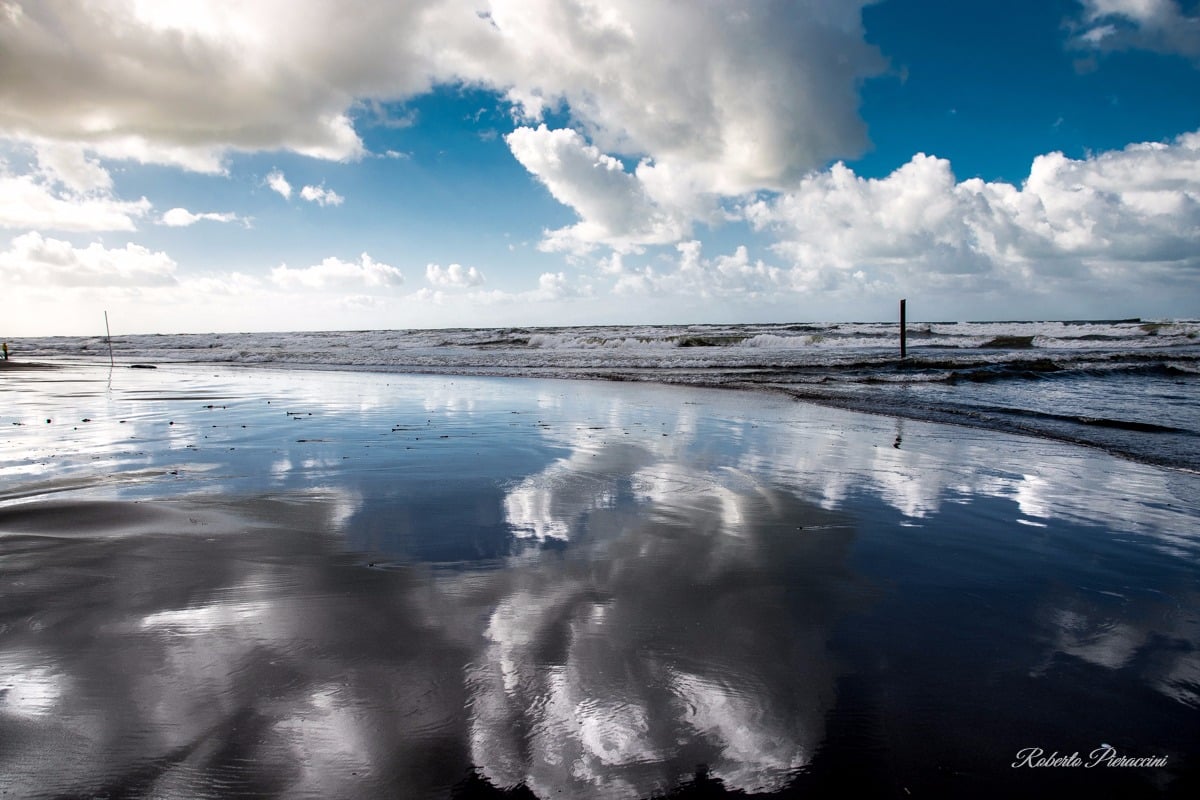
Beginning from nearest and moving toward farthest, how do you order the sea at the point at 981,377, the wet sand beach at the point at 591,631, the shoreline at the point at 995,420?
the wet sand beach at the point at 591,631 < the shoreline at the point at 995,420 < the sea at the point at 981,377

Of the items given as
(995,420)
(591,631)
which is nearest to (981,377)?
(995,420)

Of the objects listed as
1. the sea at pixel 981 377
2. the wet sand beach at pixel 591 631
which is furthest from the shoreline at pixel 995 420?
the wet sand beach at pixel 591 631

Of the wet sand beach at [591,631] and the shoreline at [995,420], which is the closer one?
the wet sand beach at [591,631]

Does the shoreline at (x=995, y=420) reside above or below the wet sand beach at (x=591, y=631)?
below

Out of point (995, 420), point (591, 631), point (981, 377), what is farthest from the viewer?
point (981, 377)

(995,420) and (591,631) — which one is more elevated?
(591,631)

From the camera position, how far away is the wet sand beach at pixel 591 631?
1.89m

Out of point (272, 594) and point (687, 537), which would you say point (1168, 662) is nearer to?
point (687, 537)

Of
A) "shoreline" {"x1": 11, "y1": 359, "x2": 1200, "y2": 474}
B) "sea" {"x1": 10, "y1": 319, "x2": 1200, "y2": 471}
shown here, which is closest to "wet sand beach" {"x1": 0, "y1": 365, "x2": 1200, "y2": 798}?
"shoreline" {"x1": 11, "y1": 359, "x2": 1200, "y2": 474}

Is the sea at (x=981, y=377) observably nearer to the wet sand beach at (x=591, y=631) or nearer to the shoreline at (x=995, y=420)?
the shoreline at (x=995, y=420)

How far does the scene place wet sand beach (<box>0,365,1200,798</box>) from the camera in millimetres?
1894

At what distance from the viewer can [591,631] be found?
8.86ft

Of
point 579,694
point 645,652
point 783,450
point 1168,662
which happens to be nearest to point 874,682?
point 645,652

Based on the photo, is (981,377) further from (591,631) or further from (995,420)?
(591,631)
